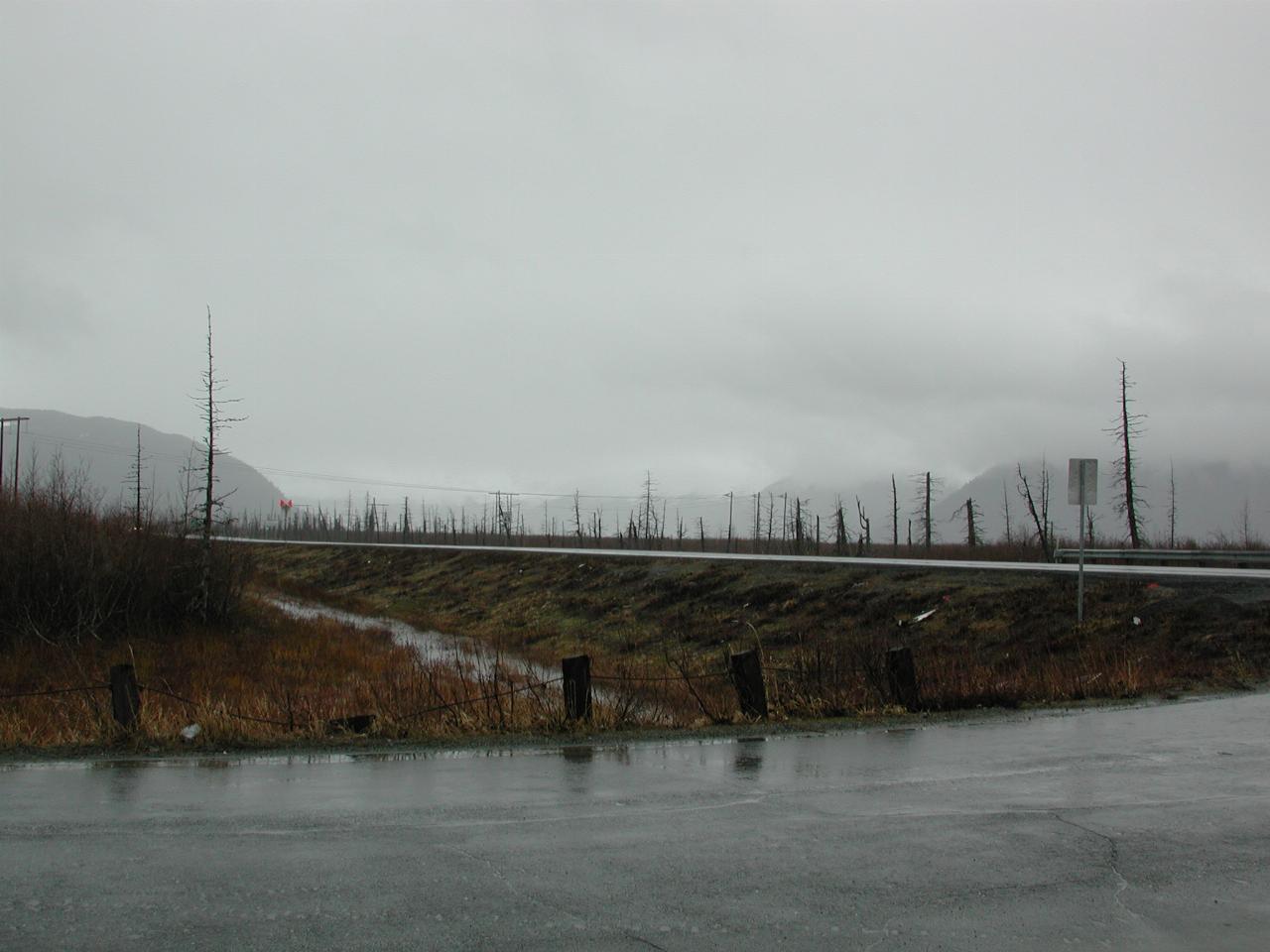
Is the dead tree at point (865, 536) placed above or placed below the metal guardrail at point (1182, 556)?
above

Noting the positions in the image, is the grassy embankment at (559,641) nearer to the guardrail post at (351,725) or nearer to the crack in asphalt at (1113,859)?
the guardrail post at (351,725)

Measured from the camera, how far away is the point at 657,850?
6680 millimetres

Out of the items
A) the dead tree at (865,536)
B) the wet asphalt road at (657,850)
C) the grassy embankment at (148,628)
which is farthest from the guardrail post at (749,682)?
the dead tree at (865,536)

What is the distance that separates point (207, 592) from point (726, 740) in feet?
75.6

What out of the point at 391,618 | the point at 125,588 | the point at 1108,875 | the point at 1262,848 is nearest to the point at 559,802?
the point at 1108,875

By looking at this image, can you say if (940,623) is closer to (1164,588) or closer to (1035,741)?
(1164,588)

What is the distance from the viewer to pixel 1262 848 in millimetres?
6609

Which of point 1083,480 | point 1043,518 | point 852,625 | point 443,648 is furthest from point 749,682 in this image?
point 1043,518

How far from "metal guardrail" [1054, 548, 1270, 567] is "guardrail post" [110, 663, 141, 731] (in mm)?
23919

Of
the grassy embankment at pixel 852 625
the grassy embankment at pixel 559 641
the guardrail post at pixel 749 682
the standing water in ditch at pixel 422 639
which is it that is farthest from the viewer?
the standing water in ditch at pixel 422 639

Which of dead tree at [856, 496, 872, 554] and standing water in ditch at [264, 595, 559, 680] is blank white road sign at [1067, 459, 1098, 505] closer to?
standing water in ditch at [264, 595, 559, 680]

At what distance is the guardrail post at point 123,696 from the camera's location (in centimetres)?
1162

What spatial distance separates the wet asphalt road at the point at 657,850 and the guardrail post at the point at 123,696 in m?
1.84

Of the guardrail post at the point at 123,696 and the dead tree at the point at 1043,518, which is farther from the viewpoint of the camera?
the dead tree at the point at 1043,518
